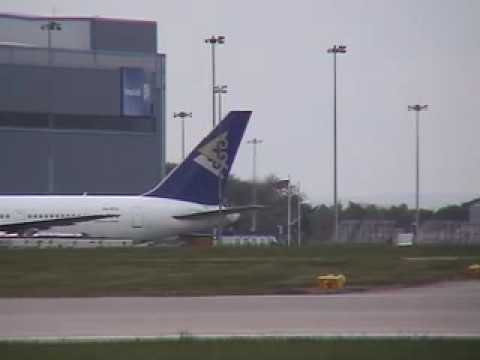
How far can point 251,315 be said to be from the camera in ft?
63.9

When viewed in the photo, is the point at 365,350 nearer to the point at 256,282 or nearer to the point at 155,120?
the point at 256,282

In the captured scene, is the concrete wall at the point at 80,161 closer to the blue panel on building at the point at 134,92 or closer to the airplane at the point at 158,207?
the blue panel on building at the point at 134,92

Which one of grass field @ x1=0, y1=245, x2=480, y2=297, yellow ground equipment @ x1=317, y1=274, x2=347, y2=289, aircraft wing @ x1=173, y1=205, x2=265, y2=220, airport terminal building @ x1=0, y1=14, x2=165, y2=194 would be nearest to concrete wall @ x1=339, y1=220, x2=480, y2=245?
aircraft wing @ x1=173, y1=205, x2=265, y2=220

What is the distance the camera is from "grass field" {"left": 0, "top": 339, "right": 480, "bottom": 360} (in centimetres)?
1442

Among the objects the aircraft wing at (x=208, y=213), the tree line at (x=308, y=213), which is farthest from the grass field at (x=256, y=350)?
the tree line at (x=308, y=213)

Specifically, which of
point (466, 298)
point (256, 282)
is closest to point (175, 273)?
point (256, 282)

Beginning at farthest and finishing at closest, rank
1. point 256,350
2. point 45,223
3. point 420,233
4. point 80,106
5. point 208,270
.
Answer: point 80,106 < point 420,233 < point 45,223 < point 208,270 < point 256,350

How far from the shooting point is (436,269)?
99.0ft

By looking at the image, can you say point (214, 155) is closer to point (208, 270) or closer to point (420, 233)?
point (420, 233)

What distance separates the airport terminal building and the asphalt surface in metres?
63.2

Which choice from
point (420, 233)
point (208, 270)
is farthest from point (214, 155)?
point (208, 270)

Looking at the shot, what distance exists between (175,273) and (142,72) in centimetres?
6665

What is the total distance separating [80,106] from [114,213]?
1636 inches

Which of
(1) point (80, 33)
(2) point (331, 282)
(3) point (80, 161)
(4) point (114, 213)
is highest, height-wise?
(1) point (80, 33)
